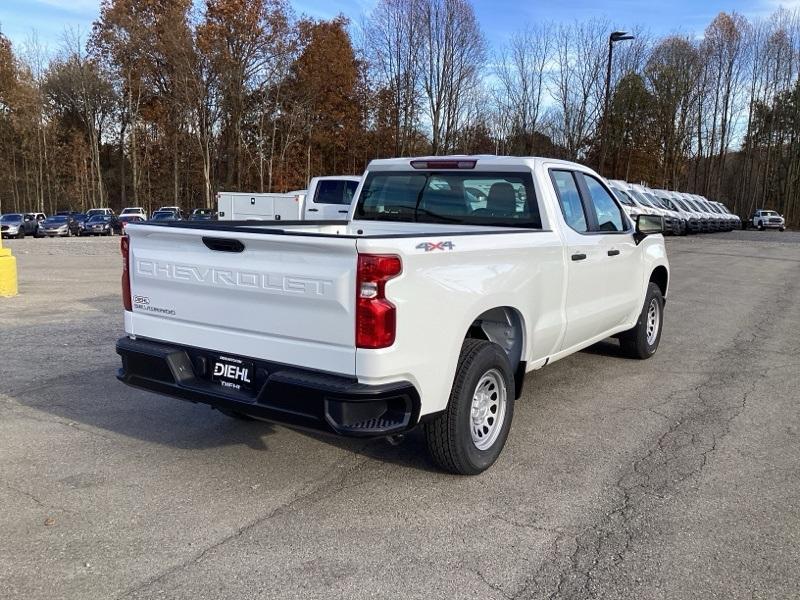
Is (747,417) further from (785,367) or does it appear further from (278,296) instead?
(278,296)

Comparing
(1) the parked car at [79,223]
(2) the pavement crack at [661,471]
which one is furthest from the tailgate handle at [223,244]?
(1) the parked car at [79,223]

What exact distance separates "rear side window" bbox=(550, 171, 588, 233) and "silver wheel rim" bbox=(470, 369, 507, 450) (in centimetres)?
167

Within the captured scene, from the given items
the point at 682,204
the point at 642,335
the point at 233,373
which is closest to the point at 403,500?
the point at 233,373

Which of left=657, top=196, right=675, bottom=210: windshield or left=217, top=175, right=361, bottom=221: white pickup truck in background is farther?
left=657, top=196, right=675, bottom=210: windshield

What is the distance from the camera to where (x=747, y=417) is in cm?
547

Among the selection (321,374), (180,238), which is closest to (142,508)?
(321,374)

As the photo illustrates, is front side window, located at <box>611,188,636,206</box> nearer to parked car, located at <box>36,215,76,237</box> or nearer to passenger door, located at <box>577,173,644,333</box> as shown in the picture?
passenger door, located at <box>577,173,644,333</box>

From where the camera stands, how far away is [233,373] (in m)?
3.80

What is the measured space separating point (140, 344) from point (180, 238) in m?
0.75

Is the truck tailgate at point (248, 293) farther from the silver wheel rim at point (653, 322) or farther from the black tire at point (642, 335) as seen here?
the silver wheel rim at point (653, 322)

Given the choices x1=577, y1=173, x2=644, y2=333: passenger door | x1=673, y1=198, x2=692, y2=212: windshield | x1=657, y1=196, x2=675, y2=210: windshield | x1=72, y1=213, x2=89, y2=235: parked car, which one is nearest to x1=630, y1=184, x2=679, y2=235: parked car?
→ x1=657, y1=196, x2=675, y2=210: windshield

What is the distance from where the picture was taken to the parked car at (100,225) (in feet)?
128

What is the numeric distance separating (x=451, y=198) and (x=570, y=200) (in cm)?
101

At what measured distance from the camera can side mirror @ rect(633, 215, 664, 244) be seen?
21.6ft
